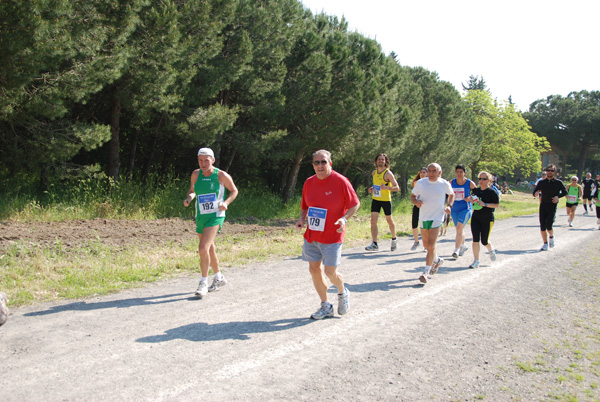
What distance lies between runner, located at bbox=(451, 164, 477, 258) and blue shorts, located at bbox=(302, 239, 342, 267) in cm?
544

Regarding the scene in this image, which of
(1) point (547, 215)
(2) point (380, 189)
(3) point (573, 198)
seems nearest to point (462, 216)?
(2) point (380, 189)

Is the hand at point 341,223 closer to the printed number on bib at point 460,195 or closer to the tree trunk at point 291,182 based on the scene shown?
the printed number on bib at point 460,195

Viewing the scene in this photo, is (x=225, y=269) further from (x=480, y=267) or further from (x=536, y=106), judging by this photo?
Answer: (x=536, y=106)

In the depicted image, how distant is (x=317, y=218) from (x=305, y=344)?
57.5 inches

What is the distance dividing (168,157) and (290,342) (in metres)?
A: 14.7

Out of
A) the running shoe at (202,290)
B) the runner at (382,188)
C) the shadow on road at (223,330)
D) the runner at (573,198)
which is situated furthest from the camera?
the runner at (573,198)

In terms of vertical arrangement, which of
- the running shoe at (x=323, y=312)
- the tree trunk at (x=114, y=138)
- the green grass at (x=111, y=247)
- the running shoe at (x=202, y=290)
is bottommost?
the running shoe at (x=323, y=312)

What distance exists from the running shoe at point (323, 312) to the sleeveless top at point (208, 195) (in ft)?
6.86

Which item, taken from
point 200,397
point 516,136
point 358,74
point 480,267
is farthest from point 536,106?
point 200,397

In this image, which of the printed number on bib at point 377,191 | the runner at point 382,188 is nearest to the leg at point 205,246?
the runner at point 382,188

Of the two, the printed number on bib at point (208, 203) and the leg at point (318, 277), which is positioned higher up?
the printed number on bib at point (208, 203)

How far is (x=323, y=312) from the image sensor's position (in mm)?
5555

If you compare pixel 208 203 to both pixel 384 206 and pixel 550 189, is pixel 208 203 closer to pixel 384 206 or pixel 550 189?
pixel 384 206

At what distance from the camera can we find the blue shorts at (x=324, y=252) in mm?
5465
